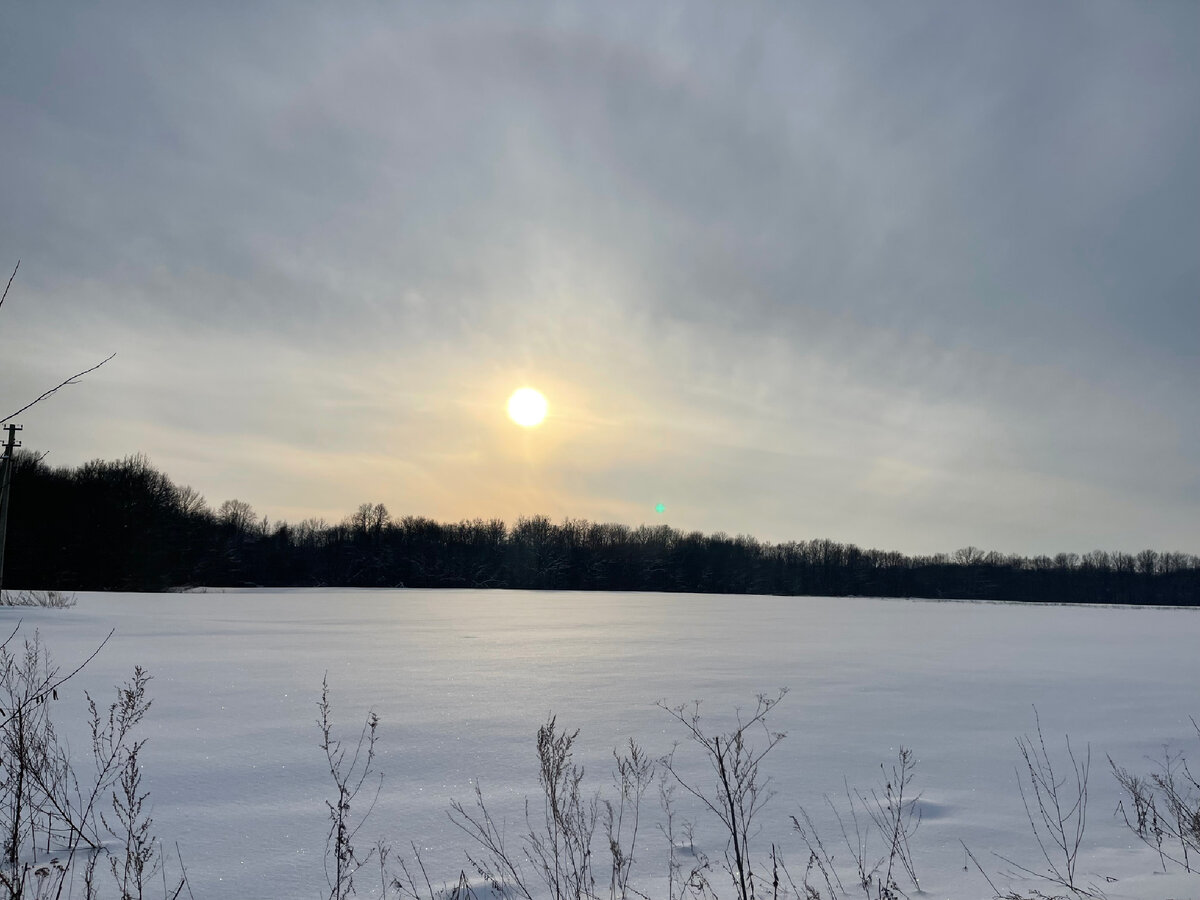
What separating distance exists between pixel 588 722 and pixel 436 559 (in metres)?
76.6

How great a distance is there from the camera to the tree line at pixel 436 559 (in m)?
46.9

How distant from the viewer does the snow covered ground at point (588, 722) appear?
4445mm

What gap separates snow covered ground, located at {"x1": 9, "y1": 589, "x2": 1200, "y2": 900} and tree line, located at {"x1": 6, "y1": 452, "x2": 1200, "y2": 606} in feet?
118

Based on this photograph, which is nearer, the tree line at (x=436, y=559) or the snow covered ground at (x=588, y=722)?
the snow covered ground at (x=588, y=722)

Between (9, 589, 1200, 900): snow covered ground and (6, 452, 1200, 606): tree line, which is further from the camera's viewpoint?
(6, 452, 1200, 606): tree line

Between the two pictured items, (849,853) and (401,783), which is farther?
(401,783)

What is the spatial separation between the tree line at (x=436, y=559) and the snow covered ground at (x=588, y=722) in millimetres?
35950

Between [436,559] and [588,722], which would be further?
[436,559]

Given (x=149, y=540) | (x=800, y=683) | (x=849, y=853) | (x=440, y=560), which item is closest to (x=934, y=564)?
(x=440, y=560)

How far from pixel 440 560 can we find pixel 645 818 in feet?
260

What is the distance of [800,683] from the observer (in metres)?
10.6

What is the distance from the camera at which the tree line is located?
46.9m

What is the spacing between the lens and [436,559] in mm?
81312

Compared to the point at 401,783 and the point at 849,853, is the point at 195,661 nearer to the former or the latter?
the point at 401,783
